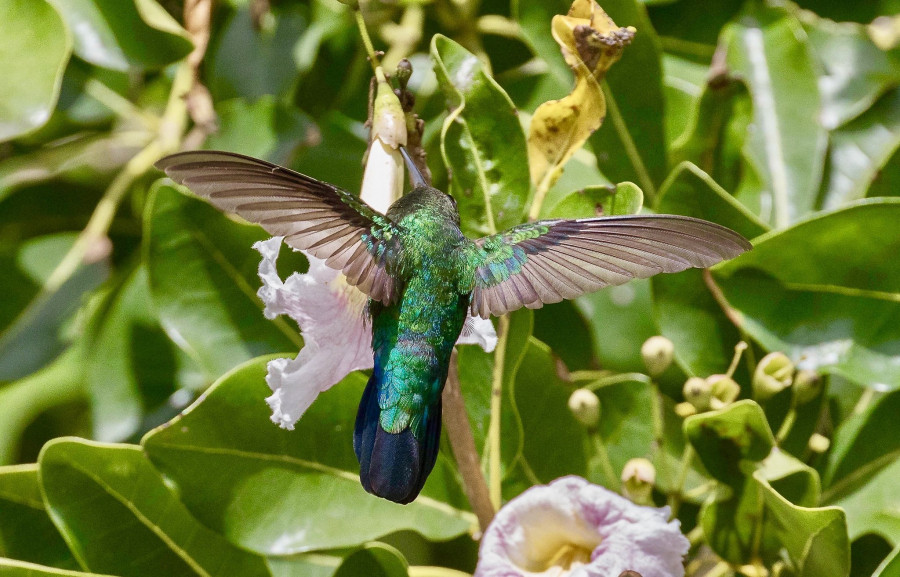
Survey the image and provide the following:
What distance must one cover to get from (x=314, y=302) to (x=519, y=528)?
1.34 feet

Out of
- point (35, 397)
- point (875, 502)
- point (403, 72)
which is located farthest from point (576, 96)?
point (35, 397)

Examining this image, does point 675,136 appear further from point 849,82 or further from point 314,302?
point 314,302

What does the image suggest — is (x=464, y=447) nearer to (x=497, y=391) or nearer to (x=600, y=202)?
(x=497, y=391)

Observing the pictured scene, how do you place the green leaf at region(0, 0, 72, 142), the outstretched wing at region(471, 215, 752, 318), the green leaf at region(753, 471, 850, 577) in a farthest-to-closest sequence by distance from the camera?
the green leaf at region(0, 0, 72, 142), the green leaf at region(753, 471, 850, 577), the outstretched wing at region(471, 215, 752, 318)

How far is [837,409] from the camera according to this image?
1696 millimetres

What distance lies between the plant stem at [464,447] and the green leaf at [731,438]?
31 cm

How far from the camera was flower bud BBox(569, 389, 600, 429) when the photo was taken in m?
1.54

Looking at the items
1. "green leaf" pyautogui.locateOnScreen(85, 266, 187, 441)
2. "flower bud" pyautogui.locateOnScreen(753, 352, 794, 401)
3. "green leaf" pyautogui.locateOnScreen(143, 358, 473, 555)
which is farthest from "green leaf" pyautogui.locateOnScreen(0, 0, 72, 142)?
"flower bud" pyautogui.locateOnScreen(753, 352, 794, 401)

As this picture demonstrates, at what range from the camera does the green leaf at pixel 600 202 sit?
4.49 feet

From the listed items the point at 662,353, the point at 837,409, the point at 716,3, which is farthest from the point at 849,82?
the point at 662,353

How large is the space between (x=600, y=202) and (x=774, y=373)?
1.29 ft

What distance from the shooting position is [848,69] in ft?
6.47

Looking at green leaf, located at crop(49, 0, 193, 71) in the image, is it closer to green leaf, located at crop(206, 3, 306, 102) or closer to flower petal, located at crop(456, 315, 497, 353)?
green leaf, located at crop(206, 3, 306, 102)

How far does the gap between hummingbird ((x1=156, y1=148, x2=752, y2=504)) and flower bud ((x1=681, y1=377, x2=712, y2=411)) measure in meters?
0.32
